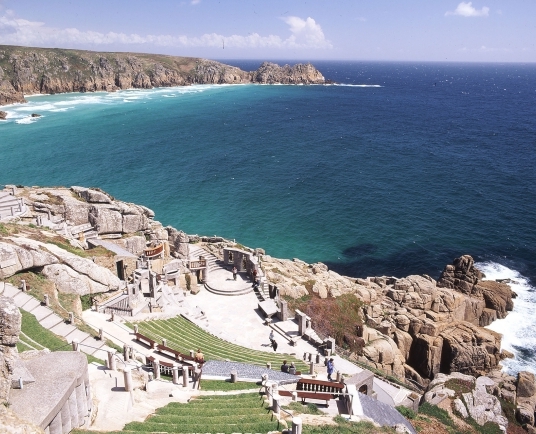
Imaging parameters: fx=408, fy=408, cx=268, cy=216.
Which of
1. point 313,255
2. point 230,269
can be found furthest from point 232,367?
point 313,255

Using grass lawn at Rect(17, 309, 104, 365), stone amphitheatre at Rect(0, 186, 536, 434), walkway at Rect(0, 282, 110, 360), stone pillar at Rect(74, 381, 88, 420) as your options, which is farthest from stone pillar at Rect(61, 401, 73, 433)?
walkway at Rect(0, 282, 110, 360)

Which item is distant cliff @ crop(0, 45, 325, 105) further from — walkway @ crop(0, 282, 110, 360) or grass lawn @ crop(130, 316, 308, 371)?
grass lawn @ crop(130, 316, 308, 371)

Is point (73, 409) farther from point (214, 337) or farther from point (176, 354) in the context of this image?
point (214, 337)

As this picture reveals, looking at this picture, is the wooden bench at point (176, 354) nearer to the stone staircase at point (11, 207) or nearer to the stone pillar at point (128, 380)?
the stone pillar at point (128, 380)

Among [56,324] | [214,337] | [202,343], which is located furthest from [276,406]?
[56,324]

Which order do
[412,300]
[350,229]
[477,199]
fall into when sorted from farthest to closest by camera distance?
1. [477,199]
2. [350,229]
3. [412,300]

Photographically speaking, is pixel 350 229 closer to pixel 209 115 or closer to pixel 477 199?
pixel 477 199
